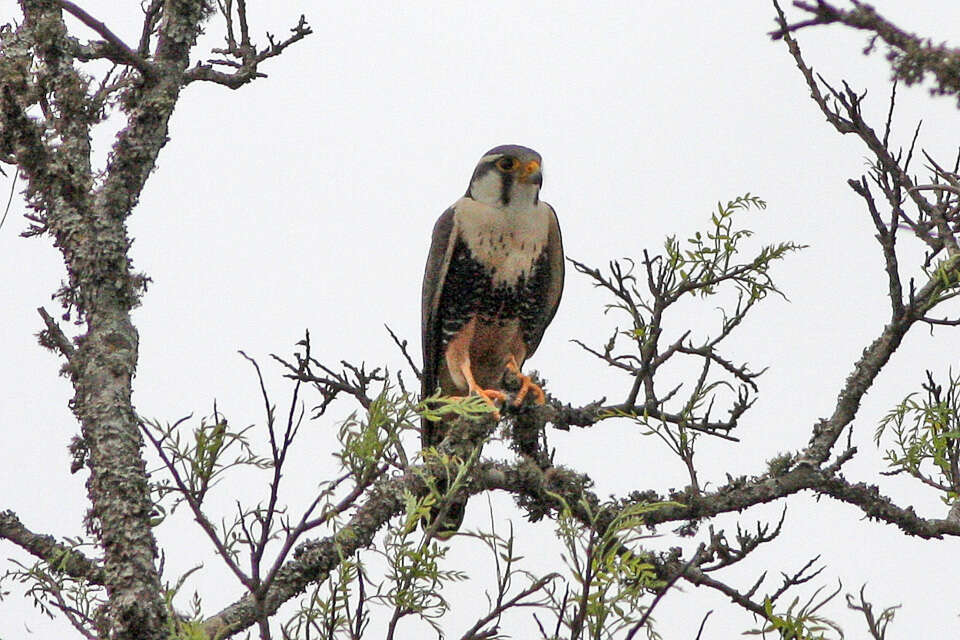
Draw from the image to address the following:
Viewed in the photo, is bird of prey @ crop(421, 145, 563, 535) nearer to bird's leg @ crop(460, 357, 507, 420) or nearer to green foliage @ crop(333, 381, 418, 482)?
bird's leg @ crop(460, 357, 507, 420)

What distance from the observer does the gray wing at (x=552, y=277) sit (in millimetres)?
4750

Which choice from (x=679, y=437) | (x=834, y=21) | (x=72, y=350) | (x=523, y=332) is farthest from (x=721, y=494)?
(x=834, y=21)

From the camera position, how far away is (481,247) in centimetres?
455

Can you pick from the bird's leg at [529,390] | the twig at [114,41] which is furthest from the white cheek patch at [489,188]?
the twig at [114,41]

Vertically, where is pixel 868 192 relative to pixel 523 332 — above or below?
below

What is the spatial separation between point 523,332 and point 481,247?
16.4 inches

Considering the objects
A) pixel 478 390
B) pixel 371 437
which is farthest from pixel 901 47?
pixel 478 390

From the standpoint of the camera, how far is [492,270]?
15.0 feet

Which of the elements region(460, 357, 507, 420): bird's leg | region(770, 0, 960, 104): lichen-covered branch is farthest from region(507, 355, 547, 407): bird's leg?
region(770, 0, 960, 104): lichen-covered branch

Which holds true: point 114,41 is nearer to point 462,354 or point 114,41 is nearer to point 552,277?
point 462,354

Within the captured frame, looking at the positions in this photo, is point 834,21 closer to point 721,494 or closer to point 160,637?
point 160,637

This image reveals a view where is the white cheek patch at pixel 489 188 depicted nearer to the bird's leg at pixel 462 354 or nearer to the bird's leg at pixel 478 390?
the bird's leg at pixel 462 354

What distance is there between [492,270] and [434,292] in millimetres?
264

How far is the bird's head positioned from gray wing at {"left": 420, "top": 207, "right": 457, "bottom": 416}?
0.59 ft
